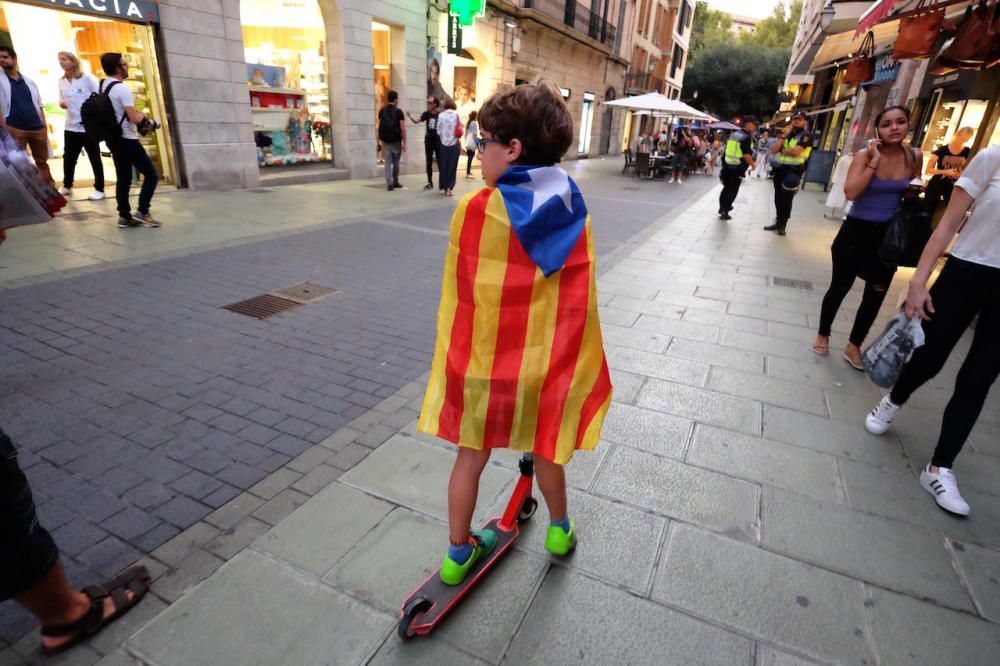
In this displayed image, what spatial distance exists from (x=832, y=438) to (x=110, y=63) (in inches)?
321

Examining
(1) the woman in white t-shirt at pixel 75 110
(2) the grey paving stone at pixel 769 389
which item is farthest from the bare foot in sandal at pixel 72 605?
(1) the woman in white t-shirt at pixel 75 110

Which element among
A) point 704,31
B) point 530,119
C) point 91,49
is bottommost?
point 530,119

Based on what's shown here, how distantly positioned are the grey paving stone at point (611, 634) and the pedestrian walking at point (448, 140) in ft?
34.3

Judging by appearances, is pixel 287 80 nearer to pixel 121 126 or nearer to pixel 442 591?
pixel 121 126

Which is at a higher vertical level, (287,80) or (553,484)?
(287,80)

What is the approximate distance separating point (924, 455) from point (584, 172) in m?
18.2

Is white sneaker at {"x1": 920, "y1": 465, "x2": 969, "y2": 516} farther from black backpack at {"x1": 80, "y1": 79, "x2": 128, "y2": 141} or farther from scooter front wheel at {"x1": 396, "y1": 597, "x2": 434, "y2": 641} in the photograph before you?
black backpack at {"x1": 80, "y1": 79, "x2": 128, "y2": 141}

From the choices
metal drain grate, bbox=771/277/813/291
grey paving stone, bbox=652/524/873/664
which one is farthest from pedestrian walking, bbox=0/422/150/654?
metal drain grate, bbox=771/277/813/291

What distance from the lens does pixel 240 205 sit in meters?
9.36

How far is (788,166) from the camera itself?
9.48 metres

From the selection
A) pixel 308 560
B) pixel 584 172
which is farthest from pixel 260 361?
pixel 584 172

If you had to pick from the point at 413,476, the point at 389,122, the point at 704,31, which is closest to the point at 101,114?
the point at 389,122

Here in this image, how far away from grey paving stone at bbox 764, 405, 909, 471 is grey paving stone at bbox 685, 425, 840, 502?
0.11 meters

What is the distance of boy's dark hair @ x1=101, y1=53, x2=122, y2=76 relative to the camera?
647cm
